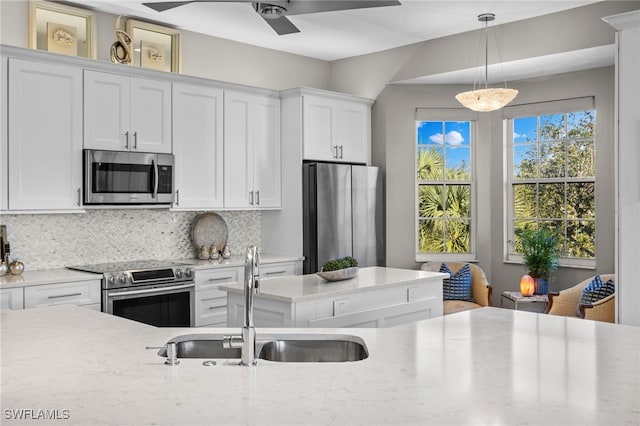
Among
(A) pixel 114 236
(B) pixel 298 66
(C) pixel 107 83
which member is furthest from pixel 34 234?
(B) pixel 298 66

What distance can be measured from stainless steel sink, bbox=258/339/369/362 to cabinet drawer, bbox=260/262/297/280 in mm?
3051

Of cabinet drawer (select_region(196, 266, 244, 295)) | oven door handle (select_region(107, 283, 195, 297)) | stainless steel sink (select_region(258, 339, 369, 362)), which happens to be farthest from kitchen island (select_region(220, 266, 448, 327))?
cabinet drawer (select_region(196, 266, 244, 295))

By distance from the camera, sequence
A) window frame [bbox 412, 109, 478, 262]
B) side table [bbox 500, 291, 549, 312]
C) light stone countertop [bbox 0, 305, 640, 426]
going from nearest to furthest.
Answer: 1. light stone countertop [bbox 0, 305, 640, 426]
2. side table [bbox 500, 291, 549, 312]
3. window frame [bbox 412, 109, 478, 262]

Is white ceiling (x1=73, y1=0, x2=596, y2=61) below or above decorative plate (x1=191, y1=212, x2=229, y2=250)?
above

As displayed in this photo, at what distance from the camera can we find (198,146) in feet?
16.7

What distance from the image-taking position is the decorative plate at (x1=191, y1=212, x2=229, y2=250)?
Result: 212 inches

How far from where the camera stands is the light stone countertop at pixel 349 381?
55.5 inches

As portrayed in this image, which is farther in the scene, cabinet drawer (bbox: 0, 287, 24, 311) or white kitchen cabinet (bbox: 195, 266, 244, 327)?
white kitchen cabinet (bbox: 195, 266, 244, 327)

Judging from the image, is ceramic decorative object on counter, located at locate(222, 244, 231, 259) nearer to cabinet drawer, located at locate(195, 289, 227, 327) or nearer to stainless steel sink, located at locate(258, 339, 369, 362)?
cabinet drawer, located at locate(195, 289, 227, 327)

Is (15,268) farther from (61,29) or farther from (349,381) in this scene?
(349,381)

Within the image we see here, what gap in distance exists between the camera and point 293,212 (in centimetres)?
567

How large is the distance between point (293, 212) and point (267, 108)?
3.26 ft

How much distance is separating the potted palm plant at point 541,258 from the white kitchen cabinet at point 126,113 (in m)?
3.29

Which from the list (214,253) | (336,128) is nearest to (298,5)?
(214,253)
